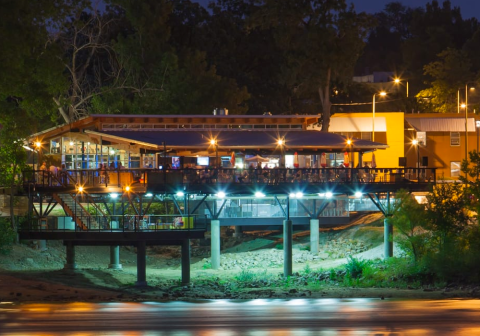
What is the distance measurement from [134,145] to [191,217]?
26.6 feet

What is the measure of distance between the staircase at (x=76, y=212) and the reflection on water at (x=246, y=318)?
1180 cm

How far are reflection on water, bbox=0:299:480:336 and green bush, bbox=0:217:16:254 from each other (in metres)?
15.0

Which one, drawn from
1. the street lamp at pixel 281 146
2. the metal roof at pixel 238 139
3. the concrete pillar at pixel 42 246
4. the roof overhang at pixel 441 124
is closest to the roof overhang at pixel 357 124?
the roof overhang at pixel 441 124

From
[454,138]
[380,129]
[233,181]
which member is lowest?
[233,181]

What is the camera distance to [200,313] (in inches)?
1146

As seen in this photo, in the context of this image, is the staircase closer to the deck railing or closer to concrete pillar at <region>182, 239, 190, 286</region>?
the deck railing

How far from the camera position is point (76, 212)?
46.7m

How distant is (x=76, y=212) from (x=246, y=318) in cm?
2139

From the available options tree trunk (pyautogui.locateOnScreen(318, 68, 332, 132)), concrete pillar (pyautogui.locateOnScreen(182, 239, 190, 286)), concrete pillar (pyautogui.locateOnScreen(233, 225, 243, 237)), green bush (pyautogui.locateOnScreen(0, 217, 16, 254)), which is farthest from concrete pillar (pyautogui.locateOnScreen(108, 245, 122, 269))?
tree trunk (pyautogui.locateOnScreen(318, 68, 332, 132))

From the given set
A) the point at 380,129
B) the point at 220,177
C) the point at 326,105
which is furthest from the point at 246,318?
the point at 380,129

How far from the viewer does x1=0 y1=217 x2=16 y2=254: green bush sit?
152 ft

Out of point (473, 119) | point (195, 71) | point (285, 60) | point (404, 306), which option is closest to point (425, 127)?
point (473, 119)

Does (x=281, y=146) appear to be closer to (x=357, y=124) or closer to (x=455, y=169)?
(x=357, y=124)

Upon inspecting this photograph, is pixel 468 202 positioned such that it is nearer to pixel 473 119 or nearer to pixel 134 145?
pixel 134 145
